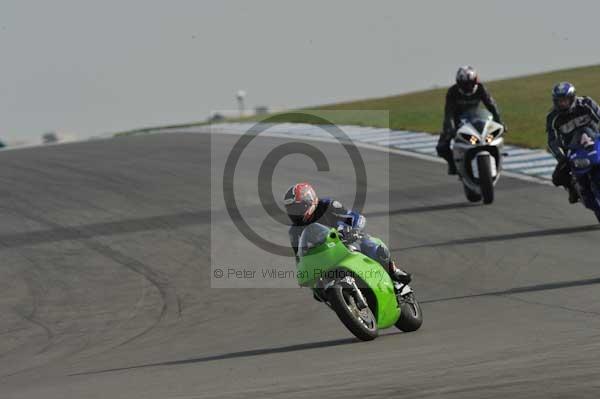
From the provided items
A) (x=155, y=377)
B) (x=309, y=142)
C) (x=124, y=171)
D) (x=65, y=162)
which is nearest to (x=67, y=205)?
(x=124, y=171)

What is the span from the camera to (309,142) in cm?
2578

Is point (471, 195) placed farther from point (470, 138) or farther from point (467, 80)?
point (467, 80)

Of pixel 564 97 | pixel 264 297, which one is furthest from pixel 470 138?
pixel 264 297

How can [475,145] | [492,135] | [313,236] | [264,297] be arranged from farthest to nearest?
[492,135], [475,145], [264,297], [313,236]

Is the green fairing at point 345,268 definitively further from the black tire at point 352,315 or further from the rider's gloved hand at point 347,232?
the rider's gloved hand at point 347,232

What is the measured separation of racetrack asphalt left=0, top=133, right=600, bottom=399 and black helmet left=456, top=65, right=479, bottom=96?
65.0 inches

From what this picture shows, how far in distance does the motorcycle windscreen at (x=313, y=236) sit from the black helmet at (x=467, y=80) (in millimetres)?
8273

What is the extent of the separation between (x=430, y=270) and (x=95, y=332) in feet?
12.6

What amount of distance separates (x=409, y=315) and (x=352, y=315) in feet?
3.01

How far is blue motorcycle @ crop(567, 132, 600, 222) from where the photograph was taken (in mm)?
13742

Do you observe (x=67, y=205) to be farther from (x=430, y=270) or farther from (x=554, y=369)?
(x=554, y=369)

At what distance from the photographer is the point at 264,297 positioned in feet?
41.2

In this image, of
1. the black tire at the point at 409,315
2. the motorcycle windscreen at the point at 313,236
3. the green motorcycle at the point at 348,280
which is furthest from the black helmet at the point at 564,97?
the motorcycle windscreen at the point at 313,236

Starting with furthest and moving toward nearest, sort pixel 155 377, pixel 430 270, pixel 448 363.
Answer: pixel 430 270 < pixel 155 377 < pixel 448 363
